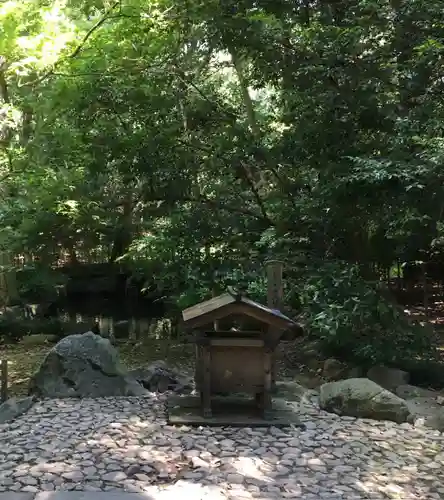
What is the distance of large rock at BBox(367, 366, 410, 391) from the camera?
674cm

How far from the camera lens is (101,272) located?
61.0ft

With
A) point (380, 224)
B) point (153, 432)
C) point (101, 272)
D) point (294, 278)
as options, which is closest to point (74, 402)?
point (153, 432)

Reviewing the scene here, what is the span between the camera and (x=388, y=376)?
682 centimetres

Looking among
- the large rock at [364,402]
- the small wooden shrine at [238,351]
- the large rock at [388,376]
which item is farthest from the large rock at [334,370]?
the small wooden shrine at [238,351]

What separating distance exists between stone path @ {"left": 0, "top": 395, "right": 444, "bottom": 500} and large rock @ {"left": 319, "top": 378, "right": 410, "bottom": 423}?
135 millimetres

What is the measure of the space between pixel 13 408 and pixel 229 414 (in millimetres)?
1963

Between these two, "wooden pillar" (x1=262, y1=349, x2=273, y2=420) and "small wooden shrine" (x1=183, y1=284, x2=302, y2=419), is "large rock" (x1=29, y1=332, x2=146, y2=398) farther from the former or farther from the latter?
"wooden pillar" (x1=262, y1=349, x2=273, y2=420)

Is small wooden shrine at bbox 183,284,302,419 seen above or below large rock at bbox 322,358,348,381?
above

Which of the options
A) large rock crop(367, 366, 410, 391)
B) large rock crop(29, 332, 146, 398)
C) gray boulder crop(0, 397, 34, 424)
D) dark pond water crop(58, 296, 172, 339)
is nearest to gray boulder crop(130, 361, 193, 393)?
large rock crop(29, 332, 146, 398)

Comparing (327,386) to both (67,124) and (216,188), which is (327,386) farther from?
(67,124)

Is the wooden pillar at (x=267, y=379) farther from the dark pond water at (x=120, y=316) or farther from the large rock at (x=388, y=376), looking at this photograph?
the dark pond water at (x=120, y=316)

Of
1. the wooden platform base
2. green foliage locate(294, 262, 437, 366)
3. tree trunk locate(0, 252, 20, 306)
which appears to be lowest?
the wooden platform base

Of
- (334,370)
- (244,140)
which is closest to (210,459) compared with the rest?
(334,370)

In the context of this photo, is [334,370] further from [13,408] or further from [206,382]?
[13,408]
